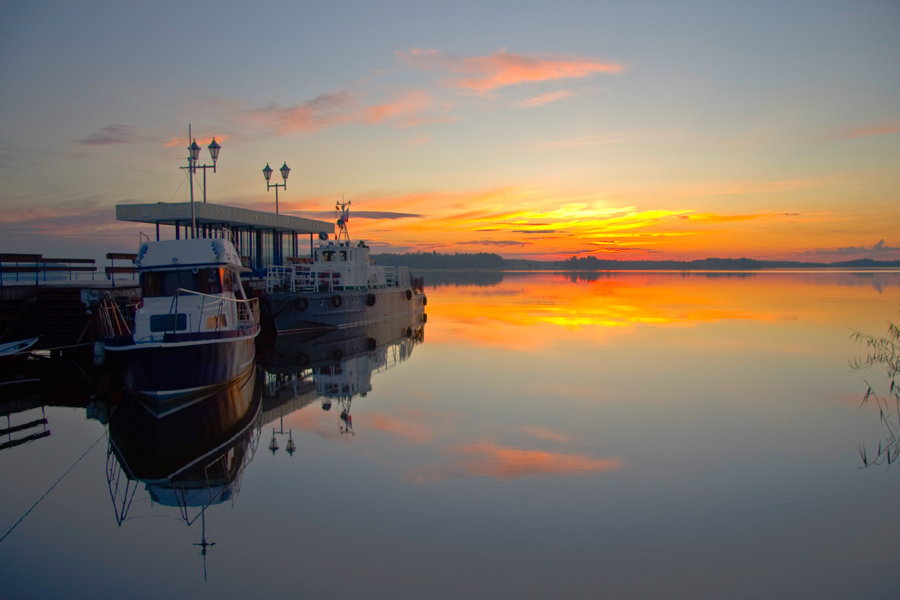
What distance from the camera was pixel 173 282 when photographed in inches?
615

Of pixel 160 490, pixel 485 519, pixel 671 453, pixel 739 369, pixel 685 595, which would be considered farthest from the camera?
pixel 739 369

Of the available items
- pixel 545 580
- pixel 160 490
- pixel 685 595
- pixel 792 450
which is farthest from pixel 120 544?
pixel 792 450

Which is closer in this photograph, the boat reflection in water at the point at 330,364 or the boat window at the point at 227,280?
the boat reflection in water at the point at 330,364

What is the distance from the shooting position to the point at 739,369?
18219 millimetres

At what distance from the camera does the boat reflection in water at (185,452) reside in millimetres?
8352

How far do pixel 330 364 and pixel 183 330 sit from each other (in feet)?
22.0

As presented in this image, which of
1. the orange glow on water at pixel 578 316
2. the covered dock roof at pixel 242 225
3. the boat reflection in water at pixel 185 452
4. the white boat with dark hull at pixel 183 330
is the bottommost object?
the boat reflection in water at pixel 185 452

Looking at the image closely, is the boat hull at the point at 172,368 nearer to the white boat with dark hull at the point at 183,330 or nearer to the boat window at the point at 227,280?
the white boat with dark hull at the point at 183,330

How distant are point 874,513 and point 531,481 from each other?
4.63 metres

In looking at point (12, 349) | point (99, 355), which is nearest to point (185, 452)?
point (99, 355)

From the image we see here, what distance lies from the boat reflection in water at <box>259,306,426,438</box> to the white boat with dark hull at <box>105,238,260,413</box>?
5.24ft

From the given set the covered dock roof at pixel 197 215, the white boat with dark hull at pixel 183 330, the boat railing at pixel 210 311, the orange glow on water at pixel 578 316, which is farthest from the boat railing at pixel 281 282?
the boat railing at pixel 210 311

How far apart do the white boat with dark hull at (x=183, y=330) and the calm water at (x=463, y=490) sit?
0.72m

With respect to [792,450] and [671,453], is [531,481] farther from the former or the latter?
[792,450]
